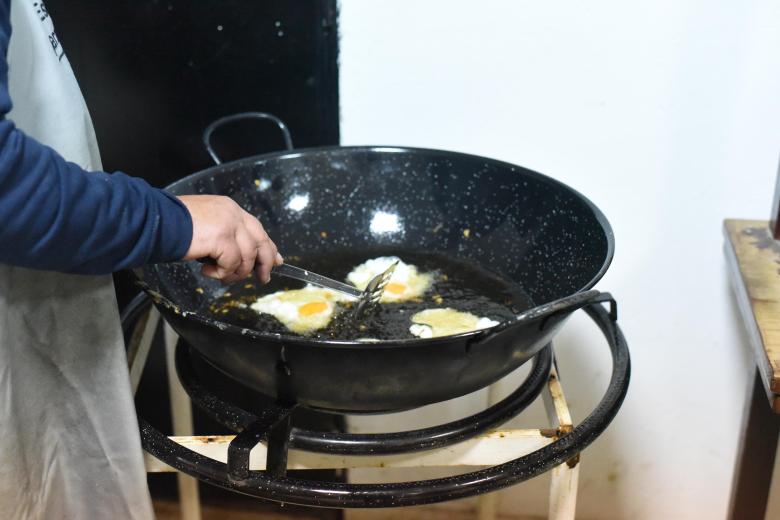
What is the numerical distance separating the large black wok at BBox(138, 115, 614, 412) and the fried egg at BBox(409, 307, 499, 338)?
0.35ft

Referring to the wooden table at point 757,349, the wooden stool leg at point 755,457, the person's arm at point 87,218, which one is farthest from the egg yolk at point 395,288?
the wooden stool leg at point 755,457

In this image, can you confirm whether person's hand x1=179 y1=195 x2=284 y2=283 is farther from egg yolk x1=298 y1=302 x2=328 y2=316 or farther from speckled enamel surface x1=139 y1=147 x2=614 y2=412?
egg yolk x1=298 y1=302 x2=328 y2=316

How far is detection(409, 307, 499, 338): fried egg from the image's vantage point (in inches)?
40.5

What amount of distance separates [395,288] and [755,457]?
766 millimetres

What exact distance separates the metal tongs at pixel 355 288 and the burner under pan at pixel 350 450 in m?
0.18

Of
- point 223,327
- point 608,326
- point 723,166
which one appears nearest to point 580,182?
point 723,166

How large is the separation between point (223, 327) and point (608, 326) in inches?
21.1

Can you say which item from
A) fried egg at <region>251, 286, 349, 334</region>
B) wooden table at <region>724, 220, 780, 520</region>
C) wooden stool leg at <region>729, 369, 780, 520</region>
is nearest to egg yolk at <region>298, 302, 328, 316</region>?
fried egg at <region>251, 286, 349, 334</region>

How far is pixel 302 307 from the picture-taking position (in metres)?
1.09

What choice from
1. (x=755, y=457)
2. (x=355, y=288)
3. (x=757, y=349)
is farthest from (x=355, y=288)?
(x=755, y=457)

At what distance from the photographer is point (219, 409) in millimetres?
920

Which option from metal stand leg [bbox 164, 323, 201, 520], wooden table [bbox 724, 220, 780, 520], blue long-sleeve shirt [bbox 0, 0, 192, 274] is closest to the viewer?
blue long-sleeve shirt [bbox 0, 0, 192, 274]

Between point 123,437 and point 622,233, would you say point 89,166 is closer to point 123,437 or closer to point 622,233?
point 123,437

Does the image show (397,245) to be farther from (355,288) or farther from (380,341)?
(380,341)
